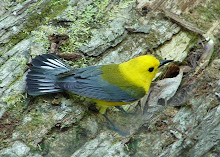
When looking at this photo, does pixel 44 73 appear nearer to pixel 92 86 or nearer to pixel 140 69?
pixel 92 86

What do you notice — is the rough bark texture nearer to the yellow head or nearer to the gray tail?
the gray tail

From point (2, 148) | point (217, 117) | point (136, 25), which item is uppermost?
point (136, 25)

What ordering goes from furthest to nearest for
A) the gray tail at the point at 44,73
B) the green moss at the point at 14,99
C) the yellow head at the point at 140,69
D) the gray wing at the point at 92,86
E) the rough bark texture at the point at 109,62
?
the yellow head at the point at 140,69 < the gray wing at the point at 92,86 < the gray tail at the point at 44,73 < the green moss at the point at 14,99 < the rough bark texture at the point at 109,62

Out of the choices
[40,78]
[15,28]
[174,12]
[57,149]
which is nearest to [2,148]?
[57,149]

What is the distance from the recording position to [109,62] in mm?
5531

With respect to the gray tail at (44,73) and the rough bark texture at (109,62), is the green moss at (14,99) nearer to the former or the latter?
the rough bark texture at (109,62)

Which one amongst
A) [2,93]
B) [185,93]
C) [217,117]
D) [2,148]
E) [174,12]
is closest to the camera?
[2,148]

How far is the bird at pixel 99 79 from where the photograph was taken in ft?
16.1

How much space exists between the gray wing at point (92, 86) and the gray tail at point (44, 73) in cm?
16

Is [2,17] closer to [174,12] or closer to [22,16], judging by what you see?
[22,16]

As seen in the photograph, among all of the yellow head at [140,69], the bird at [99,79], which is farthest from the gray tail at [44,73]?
the yellow head at [140,69]

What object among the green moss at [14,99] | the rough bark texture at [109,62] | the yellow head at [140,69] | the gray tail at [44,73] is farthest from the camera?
the yellow head at [140,69]

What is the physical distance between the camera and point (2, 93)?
4641 mm

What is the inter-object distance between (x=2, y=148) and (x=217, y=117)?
3.19 m
